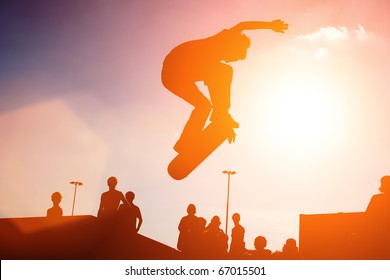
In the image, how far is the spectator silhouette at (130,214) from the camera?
6.95m

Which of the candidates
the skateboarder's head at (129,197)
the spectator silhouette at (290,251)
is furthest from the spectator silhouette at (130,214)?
the spectator silhouette at (290,251)

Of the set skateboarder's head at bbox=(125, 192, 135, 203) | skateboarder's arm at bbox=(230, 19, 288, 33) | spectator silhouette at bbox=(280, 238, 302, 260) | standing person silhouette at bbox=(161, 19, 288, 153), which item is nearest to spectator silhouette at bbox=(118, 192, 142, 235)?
skateboarder's head at bbox=(125, 192, 135, 203)

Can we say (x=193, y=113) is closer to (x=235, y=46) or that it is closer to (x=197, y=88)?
(x=197, y=88)

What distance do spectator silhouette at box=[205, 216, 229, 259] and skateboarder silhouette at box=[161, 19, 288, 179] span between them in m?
1.25

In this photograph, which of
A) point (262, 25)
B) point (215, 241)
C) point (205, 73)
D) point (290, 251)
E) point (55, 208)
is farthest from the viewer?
point (55, 208)

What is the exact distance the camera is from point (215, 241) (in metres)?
6.93

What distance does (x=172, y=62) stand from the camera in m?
6.21

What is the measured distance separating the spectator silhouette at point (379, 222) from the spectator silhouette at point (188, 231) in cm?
265

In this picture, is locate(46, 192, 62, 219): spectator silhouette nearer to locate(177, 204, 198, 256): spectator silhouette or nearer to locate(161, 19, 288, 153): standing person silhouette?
locate(177, 204, 198, 256): spectator silhouette

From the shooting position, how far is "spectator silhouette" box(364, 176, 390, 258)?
5828 mm

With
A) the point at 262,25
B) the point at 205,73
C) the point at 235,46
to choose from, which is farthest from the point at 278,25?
the point at 205,73

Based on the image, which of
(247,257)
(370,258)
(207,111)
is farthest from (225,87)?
(370,258)

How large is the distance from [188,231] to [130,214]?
1011mm

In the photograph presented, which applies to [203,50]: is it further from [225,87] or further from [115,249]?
[115,249]
